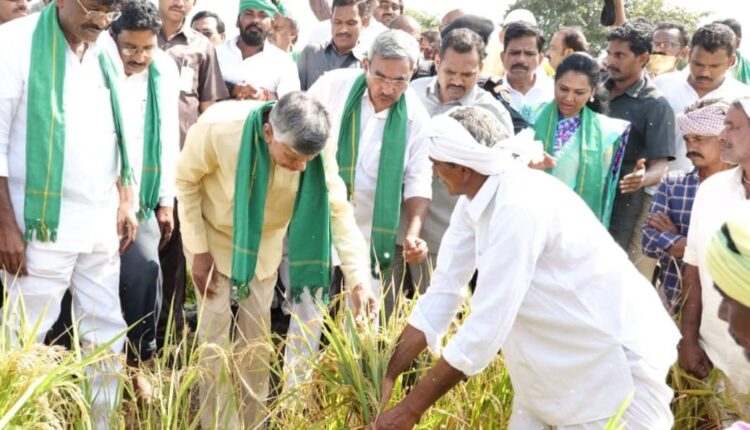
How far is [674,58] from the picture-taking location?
7.09m

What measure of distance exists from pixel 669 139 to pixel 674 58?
74.0 inches

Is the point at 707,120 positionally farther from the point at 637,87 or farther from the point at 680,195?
the point at 637,87

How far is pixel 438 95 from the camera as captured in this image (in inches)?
214

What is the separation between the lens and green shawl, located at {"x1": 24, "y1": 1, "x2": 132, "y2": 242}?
12.8ft

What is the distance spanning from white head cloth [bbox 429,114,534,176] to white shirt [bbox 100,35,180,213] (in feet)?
6.89

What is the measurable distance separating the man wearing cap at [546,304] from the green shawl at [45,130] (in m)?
1.79

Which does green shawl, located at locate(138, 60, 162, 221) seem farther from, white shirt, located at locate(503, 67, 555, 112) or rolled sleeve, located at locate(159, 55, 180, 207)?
white shirt, located at locate(503, 67, 555, 112)

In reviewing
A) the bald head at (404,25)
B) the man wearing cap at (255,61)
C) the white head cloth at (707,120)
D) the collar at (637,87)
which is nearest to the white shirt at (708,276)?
the white head cloth at (707,120)

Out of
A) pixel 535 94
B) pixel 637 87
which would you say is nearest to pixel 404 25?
pixel 535 94

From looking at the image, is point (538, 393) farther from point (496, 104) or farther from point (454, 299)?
point (496, 104)

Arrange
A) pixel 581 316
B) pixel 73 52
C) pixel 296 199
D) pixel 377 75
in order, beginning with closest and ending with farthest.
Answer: pixel 581 316 < pixel 73 52 < pixel 296 199 < pixel 377 75

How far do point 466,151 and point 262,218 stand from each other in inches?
63.4

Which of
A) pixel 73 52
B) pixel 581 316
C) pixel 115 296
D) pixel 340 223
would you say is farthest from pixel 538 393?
pixel 73 52

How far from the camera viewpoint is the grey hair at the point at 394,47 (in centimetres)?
483
